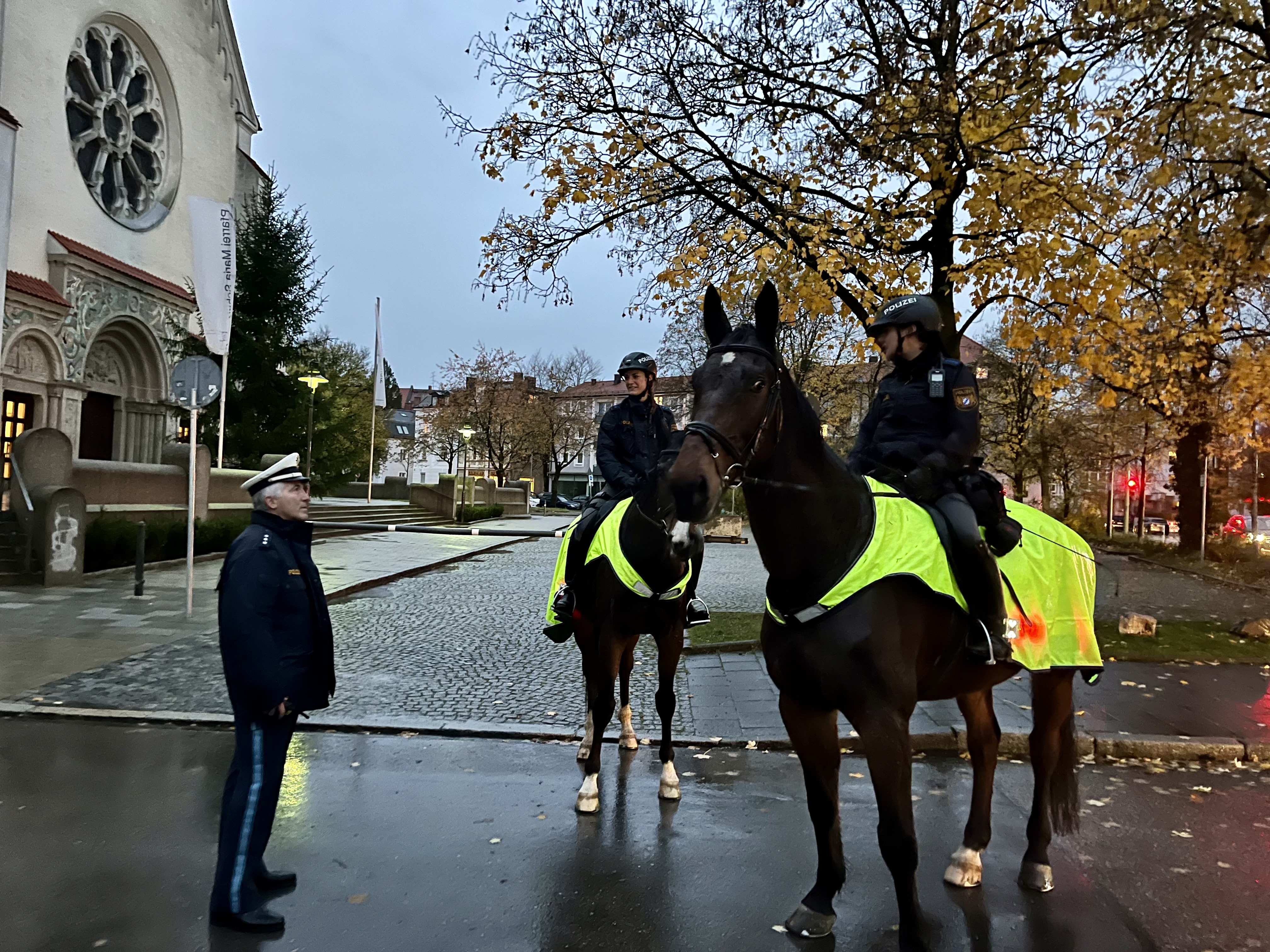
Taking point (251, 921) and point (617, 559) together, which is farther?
point (617, 559)

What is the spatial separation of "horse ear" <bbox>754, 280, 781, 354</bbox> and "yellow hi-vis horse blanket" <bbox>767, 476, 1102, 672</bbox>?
91 centimetres

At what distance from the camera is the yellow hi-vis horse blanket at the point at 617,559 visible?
16.0 feet

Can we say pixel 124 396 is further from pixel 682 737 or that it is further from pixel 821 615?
pixel 821 615

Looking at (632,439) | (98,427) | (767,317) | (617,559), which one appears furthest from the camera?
(98,427)

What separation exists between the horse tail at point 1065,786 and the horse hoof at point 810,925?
154 centimetres

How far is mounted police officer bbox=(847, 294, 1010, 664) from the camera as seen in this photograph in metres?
3.54

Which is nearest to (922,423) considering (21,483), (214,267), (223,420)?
(21,483)

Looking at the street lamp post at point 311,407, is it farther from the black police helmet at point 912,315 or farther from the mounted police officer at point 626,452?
the black police helmet at point 912,315

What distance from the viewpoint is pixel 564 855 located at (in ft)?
13.7

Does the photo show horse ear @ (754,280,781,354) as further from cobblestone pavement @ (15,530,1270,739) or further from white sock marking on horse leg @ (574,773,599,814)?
cobblestone pavement @ (15,530,1270,739)

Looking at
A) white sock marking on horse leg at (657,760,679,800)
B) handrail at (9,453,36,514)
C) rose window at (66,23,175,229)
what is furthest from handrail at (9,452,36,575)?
rose window at (66,23,175,229)

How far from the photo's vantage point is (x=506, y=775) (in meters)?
5.44

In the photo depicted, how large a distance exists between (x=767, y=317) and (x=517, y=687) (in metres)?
5.73

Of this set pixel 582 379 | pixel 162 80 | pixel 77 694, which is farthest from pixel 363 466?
pixel 582 379
